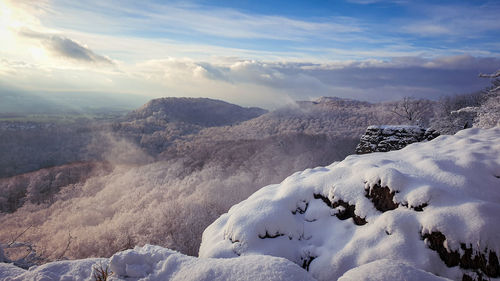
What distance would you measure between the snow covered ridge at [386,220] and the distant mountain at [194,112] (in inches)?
5297

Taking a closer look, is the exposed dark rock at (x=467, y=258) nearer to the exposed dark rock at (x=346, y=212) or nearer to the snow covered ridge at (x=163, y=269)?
the exposed dark rock at (x=346, y=212)

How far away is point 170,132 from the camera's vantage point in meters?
106

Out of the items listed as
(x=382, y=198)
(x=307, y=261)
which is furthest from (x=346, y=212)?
(x=307, y=261)

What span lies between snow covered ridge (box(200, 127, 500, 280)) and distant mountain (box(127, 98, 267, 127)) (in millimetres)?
134532

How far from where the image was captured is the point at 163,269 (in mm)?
4113

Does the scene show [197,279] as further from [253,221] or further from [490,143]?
[490,143]

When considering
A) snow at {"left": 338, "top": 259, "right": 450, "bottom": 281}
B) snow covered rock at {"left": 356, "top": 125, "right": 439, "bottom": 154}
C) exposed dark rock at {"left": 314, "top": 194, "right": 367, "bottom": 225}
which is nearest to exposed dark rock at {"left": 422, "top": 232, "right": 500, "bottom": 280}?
exposed dark rock at {"left": 314, "top": 194, "right": 367, "bottom": 225}

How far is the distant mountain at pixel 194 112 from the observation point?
146 metres

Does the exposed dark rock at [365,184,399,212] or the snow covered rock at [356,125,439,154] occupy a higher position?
the snow covered rock at [356,125,439,154]

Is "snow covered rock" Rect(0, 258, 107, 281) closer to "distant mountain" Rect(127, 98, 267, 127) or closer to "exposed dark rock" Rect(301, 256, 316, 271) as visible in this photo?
"exposed dark rock" Rect(301, 256, 316, 271)

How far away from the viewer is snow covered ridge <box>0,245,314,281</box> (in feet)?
11.6

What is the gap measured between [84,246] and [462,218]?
28141 millimetres

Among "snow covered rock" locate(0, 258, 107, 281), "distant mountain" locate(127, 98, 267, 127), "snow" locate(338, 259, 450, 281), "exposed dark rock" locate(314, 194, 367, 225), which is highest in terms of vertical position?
"distant mountain" locate(127, 98, 267, 127)

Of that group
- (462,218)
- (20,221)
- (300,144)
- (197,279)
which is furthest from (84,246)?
(300,144)
